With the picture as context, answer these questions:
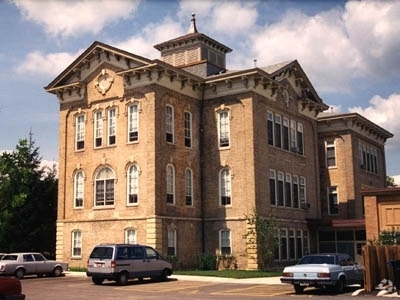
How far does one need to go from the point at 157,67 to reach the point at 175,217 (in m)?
9.20

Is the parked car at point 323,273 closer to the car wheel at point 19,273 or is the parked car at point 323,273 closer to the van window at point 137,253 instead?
the van window at point 137,253

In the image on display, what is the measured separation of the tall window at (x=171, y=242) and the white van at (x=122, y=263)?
23.6ft

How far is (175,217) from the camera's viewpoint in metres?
36.4

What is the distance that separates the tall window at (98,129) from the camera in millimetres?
38656

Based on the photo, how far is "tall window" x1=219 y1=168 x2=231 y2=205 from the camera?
38250 mm

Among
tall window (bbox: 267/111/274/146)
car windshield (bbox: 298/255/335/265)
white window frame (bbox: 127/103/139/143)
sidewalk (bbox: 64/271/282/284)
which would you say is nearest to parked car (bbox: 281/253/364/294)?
car windshield (bbox: 298/255/335/265)

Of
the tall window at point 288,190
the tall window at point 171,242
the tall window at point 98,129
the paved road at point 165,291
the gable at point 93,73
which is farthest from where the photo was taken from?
the tall window at point 288,190

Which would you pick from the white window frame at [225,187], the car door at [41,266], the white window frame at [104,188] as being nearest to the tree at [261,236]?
the white window frame at [225,187]

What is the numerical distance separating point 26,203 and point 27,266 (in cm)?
1219

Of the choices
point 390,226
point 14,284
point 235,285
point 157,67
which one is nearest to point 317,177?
point 390,226

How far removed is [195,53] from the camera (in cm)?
4512

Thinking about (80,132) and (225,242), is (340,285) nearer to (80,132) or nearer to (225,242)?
(225,242)

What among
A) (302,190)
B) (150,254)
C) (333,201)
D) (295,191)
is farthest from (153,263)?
(333,201)

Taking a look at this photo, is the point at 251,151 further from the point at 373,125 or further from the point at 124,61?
the point at 373,125
